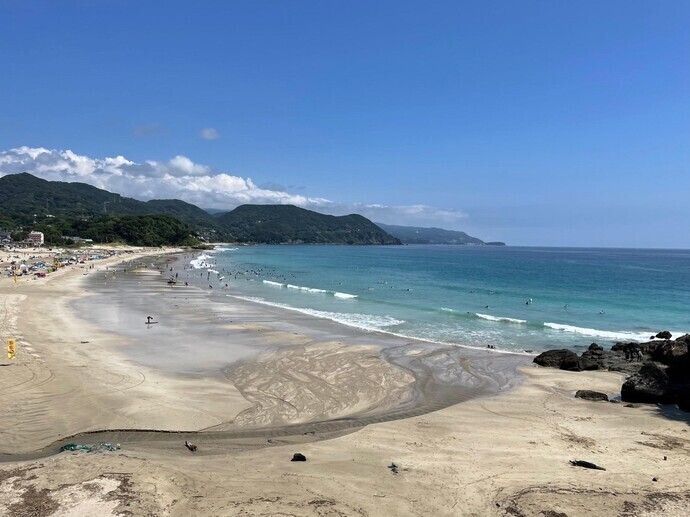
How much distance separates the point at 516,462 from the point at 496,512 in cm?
268

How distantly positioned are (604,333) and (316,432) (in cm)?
2797

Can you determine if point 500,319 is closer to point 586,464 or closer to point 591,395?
point 591,395

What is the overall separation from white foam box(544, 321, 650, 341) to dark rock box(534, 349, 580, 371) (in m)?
10.6

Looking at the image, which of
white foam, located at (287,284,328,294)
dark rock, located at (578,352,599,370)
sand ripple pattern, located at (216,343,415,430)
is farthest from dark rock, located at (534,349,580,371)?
white foam, located at (287,284,328,294)

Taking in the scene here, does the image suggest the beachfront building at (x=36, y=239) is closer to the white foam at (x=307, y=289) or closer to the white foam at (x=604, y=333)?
the white foam at (x=307, y=289)

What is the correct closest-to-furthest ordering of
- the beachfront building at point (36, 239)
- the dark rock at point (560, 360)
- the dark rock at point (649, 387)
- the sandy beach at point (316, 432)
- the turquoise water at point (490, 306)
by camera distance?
the sandy beach at point (316, 432) < the dark rock at point (649, 387) < the dark rock at point (560, 360) < the turquoise water at point (490, 306) < the beachfront building at point (36, 239)

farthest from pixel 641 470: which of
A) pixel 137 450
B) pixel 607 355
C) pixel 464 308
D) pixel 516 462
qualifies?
pixel 464 308

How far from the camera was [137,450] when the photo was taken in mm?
10891

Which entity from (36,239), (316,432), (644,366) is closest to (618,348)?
(644,366)

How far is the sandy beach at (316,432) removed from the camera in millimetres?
8680

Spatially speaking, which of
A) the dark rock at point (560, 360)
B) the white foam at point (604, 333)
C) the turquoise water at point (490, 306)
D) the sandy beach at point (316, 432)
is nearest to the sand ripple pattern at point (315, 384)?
the sandy beach at point (316, 432)

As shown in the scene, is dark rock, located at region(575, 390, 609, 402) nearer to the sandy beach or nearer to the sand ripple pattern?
the sandy beach

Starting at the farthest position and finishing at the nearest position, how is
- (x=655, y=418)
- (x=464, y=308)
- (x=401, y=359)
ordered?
(x=464, y=308) → (x=401, y=359) → (x=655, y=418)

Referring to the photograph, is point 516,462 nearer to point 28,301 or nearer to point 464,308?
point 464,308
